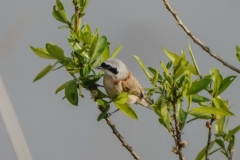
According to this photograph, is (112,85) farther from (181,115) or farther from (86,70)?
(181,115)

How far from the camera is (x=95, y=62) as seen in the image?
0.81 m

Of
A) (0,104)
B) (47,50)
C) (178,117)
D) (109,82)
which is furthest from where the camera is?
(109,82)

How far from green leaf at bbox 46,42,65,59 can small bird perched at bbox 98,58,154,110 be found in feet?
0.77

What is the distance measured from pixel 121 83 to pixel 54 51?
0.46 m

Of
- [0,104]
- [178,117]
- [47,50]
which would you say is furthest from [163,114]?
[0,104]

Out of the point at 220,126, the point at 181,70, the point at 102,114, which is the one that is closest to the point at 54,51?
the point at 102,114

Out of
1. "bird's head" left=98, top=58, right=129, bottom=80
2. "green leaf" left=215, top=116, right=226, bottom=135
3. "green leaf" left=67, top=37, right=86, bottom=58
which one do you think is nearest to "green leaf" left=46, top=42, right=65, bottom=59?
"green leaf" left=67, top=37, right=86, bottom=58

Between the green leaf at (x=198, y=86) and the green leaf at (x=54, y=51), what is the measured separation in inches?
11.1

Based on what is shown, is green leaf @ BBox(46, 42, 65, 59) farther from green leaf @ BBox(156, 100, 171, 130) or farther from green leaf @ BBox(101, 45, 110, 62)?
green leaf @ BBox(156, 100, 171, 130)

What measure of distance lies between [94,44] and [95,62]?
51mm

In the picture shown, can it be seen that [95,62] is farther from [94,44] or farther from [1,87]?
[1,87]

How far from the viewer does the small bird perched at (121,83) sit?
1.06m

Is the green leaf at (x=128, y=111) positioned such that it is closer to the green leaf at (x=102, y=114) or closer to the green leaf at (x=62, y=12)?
the green leaf at (x=102, y=114)

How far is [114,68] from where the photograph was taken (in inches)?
41.5
